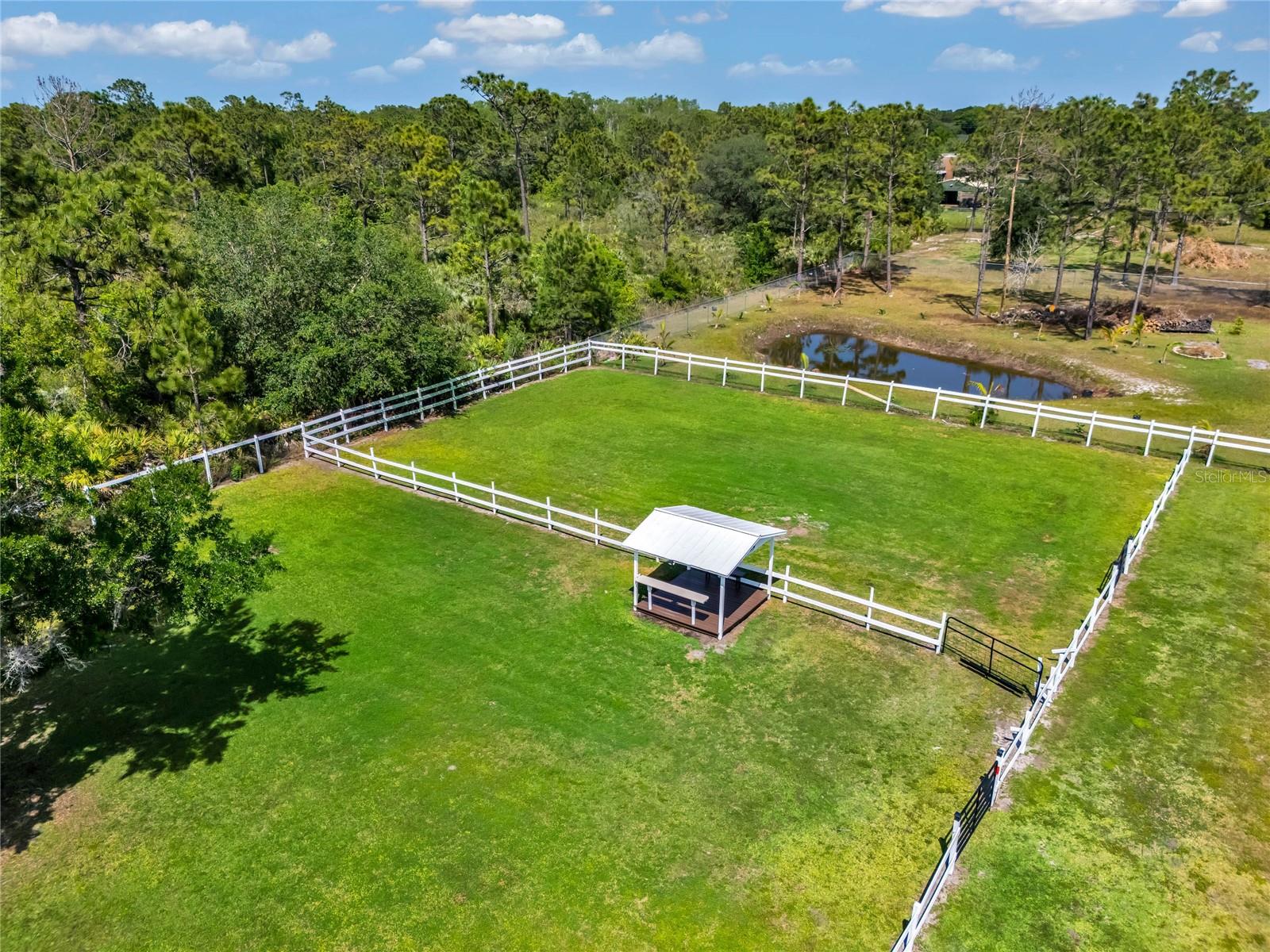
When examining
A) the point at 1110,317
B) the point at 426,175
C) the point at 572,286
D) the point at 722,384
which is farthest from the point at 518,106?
the point at 1110,317

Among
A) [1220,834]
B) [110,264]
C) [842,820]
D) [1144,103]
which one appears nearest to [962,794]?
[842,820]

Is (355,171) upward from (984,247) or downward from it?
upward

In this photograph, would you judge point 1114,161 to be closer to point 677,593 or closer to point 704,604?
point 704,604

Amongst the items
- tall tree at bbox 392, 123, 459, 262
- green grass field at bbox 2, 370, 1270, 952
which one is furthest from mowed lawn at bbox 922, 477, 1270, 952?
tall tree at bbox 392, 123, 459, 262

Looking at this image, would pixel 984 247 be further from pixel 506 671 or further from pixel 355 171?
pixel 355 171

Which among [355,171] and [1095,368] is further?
[355,171]

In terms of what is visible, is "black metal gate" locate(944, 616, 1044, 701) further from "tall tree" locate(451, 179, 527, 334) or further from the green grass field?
"tall tree" locate(451, 179, 527, 334)
